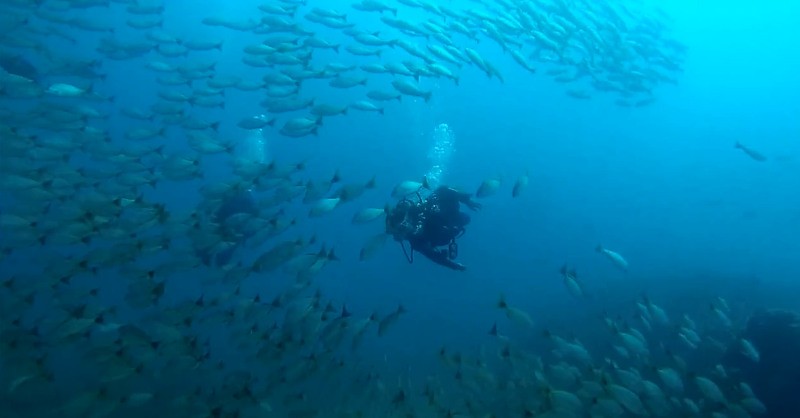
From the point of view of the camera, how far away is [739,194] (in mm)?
43938

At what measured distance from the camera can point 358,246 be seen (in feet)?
101

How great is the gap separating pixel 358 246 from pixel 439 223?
21590 millimetres

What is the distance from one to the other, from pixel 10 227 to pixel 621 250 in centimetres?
2781

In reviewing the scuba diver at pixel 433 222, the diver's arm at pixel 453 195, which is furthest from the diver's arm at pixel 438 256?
the diver's arm at pixel 453 195

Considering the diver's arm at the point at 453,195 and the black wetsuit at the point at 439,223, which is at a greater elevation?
the diver's arm at the point at 453,195

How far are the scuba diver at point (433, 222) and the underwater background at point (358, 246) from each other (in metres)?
0.84

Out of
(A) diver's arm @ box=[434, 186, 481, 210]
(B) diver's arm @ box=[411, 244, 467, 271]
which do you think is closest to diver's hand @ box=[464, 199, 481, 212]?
(A) diver's arm @ box=[434, 186, 481, 210]

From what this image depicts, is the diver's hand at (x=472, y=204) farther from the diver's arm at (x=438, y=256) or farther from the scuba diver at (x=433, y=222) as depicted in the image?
the diver's arm at (x=438, y=256)

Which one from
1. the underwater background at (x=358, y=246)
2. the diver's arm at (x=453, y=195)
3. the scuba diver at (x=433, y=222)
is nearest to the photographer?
the underwater background at (x=358, y=246)

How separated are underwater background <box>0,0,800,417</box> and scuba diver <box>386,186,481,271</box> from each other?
842 mm

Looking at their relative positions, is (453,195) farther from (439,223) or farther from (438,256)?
(438,256)

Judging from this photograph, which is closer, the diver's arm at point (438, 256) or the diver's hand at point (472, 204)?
the diver's arm at point (438, 256)

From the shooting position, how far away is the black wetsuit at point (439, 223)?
9.34 m

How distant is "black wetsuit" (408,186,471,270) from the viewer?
9.34 m
